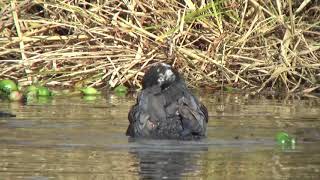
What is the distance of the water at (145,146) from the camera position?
7.66m

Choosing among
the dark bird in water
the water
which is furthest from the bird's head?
the water

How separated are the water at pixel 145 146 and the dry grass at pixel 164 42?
6.78ft

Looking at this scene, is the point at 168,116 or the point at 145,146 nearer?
the point at 145,146

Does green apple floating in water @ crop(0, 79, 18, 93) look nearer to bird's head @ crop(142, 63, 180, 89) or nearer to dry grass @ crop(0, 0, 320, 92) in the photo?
dry grass @ crop(0, 0, 320, 92)

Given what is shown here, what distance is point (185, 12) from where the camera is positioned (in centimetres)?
1602

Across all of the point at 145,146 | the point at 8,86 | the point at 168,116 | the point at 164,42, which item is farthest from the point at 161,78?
the point at 164,42

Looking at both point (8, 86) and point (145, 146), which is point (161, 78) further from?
point (8, 86)

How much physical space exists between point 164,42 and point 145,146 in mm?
6644

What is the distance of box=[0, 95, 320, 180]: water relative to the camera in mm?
7660

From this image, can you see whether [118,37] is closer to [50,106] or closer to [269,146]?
[50,106]

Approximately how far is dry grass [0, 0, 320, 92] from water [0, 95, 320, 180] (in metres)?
2.07

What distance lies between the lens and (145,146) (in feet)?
29.9

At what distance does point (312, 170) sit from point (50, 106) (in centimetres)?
533

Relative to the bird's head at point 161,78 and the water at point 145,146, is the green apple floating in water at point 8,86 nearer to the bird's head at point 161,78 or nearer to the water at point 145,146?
the water at point 145,146
